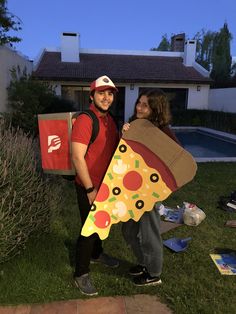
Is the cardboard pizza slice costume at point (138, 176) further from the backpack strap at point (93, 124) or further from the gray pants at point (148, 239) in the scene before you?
the backpack strap at point (93, 124)

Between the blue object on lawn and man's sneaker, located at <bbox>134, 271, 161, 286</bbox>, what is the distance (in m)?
0.67

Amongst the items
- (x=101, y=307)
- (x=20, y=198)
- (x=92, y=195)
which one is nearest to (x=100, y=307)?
(x=101, y=307)

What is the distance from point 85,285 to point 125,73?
17.3 m

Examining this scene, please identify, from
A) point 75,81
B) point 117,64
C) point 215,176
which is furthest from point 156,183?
point 117,64

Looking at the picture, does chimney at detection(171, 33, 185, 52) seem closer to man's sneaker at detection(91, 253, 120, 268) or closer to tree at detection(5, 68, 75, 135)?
tree at detection(5, 68, 75, 135)

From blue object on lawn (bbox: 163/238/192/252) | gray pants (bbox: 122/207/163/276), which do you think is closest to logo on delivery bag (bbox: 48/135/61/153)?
gray pants (bbox: 122/207/163/276)

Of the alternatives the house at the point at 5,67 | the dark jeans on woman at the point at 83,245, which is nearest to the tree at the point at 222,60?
the house at the point at 5,67

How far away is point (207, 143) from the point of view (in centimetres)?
1349

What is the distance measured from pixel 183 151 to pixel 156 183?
34 cm

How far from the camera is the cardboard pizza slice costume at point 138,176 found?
8.03 ft

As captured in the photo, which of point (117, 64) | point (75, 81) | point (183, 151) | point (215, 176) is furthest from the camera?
point (117, 64)

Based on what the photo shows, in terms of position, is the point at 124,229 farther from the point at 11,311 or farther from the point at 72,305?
the point at 11,311

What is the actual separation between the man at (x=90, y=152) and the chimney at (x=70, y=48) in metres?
18.4

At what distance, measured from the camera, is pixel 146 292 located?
2.71 m
